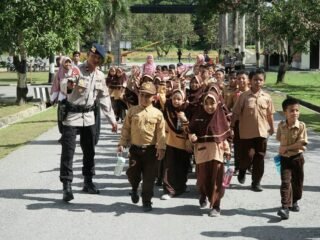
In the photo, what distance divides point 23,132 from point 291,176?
9.45 m

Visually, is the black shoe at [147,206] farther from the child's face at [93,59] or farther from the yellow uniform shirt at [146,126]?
the child's face at [93,59]

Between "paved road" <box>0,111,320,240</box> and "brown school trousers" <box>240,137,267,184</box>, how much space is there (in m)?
0.28

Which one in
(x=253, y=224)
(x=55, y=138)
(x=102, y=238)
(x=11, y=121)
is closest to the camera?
(x=102, y=238)

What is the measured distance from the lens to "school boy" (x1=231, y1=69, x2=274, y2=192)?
8.05 meters

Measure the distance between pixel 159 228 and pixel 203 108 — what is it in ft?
5.21

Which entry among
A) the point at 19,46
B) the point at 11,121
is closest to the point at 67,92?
the point at 11,121

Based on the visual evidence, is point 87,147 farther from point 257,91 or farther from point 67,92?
point 257,91

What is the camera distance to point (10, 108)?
2172 cm

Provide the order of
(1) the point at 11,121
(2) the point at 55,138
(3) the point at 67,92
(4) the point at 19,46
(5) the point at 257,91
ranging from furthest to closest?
(4) the point at 19,46
(1) the point at 11,121
(2) the point at 55,138
(5) the point at 257,91
(3) the point at 67,92

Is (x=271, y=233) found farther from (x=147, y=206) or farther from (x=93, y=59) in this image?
(x=93, y=59)

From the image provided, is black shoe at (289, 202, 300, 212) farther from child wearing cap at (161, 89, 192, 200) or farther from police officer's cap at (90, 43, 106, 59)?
police officer's cap at (90, 43, 106, 59)

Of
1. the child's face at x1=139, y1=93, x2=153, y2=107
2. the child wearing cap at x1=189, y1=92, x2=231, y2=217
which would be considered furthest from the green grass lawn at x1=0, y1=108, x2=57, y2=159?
the child wearing cap at x1=189, y1=92, x2=231, y2=217

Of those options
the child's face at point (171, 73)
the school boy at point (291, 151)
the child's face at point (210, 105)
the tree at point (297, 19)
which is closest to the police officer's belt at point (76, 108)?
the child's face at point (210, 105)

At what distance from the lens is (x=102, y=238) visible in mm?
5848
